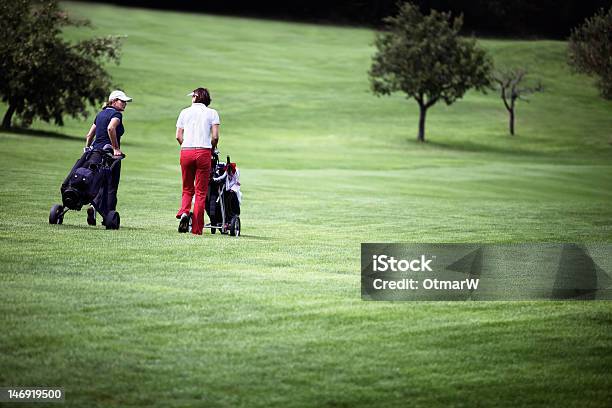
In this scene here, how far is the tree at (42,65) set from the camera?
54781 millimetres

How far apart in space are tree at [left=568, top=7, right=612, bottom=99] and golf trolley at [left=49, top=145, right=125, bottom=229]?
64065 mm

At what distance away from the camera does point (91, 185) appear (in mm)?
16859

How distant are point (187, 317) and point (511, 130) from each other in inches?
2950

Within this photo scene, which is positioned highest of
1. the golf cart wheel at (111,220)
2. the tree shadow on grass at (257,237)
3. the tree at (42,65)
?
the tree at (42,65)

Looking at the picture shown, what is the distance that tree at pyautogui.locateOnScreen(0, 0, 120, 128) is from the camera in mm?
54781

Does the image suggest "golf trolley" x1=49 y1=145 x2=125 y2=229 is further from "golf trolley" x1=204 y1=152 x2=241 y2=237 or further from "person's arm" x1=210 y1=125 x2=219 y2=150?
"golf trolley" x1=204 y1=152 x2=241 y2=237

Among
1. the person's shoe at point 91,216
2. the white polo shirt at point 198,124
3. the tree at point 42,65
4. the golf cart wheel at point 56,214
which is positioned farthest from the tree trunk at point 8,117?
the white polo shirt at point 198,124

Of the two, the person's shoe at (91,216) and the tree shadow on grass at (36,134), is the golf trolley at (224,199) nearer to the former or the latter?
the person's shoe at (91,216)

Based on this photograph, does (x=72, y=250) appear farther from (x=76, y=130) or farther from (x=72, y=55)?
(x=76, y=130)

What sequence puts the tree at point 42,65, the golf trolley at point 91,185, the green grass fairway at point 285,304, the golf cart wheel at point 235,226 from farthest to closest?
the tree at point 42,65 < the golf cart wheel at point 235,226 < the golf trolley at point 91,185 < the green grass fairway at point 285,304

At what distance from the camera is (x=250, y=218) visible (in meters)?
22.0

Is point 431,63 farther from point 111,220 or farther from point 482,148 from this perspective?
point 111,220

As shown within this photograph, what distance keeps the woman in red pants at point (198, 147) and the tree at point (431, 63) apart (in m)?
57.6

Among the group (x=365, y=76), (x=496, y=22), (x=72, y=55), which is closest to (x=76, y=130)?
(x=72, y=55)
